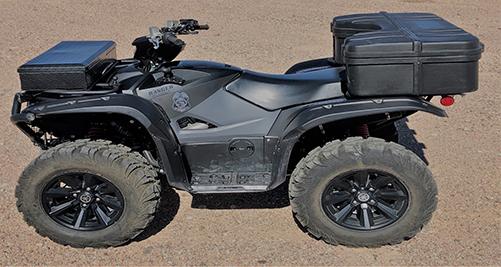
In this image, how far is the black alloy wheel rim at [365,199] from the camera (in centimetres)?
479

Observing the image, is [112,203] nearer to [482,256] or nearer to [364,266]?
[364,266]

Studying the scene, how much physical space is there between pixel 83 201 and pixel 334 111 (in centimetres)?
187

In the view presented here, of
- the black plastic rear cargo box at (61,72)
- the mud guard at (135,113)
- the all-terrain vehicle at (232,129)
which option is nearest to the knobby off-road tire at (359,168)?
the all-terrain vehicle at (232,129)

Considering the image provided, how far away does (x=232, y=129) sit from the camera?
501 cm

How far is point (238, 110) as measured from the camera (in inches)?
197

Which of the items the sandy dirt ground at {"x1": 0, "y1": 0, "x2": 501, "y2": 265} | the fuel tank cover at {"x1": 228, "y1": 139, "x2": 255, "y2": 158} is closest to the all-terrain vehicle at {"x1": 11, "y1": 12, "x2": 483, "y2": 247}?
the fuel tank cover at {"x1": 228, "y1": 139, "x2": 255, "y2": 158}

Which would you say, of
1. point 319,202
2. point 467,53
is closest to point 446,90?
point 467,53

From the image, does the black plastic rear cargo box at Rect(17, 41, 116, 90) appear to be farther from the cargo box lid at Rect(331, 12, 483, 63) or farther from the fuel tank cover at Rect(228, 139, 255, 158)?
the cargo box lid at Rect(331, 12, 483, 63)

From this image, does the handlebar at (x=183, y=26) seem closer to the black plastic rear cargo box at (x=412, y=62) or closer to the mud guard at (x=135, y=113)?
the mud guard at (x=135, y=113)

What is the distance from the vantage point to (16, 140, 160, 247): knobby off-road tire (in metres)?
4.73

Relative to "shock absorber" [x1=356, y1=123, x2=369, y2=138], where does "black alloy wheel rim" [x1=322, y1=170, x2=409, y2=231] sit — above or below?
below

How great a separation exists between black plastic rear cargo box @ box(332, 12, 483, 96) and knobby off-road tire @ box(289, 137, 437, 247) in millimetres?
390

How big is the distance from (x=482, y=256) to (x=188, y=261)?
205 cm

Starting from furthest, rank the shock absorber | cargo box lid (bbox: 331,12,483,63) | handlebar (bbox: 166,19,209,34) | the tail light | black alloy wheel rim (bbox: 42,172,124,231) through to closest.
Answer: the shock absorber
handlebar (bbox: 166,19,209,34)
black alloy wheel rim (bbox: 42,172,124,231)
the tail light
cargo box lid (bbox: 331,12,483,63)
